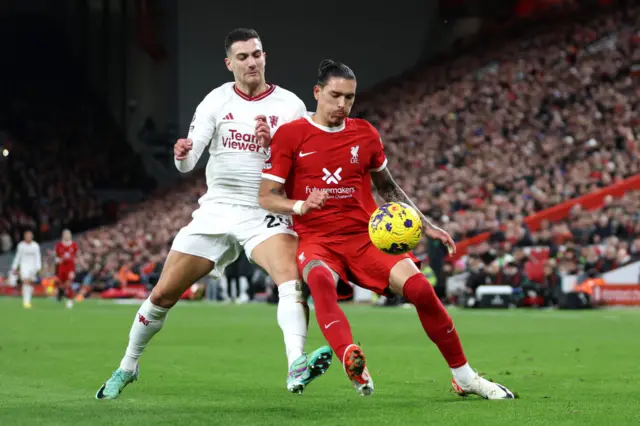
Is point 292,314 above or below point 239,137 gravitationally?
below

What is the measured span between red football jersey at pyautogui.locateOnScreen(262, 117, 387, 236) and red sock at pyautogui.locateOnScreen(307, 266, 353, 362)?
44cm

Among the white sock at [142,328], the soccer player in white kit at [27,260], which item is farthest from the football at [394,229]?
the soccer player in white kit at [27,260]

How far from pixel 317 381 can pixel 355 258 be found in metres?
2.20

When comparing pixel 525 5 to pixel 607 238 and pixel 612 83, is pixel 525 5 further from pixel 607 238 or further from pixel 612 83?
pixel 607 238

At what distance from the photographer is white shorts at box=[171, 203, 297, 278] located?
775 cm

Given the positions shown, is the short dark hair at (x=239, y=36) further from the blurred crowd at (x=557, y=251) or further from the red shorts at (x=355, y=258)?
the blurred crowd at (x=557, y=251)

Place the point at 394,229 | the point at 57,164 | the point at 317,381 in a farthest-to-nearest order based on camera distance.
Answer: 1. the point at 57,164
2. the point at 317,381
3. the point at 394,229

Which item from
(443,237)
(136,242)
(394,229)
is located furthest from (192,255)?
(136,242)

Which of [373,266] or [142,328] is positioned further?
[142,328]

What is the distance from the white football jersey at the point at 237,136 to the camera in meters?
7.85

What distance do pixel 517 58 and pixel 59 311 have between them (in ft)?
72.8

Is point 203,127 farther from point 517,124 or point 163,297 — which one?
point 517,124

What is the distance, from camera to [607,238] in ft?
85.2

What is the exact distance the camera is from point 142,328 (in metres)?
8.03
